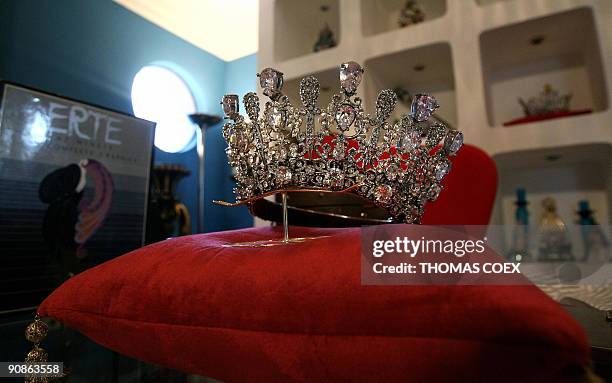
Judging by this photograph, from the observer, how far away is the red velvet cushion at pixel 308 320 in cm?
21

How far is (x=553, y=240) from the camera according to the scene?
1.15m

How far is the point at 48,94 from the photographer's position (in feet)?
3.89

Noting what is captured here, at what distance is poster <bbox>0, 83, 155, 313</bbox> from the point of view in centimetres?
107

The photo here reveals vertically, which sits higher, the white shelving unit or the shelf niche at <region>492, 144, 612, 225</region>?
the white shelving unit

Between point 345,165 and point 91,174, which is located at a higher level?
point 91,174

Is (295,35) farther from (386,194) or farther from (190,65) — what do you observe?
(386,194)

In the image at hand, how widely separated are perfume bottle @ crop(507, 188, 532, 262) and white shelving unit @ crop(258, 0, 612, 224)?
0.07 meters

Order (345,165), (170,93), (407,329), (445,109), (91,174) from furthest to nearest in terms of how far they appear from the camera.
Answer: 1. (170,93)
2. (445,109)
3. (91,174)
4. (345,165)
5. (407,329)

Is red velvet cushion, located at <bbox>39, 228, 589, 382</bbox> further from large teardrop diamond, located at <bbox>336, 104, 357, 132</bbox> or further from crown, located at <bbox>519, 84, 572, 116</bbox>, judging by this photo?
crown, located at <bbox>519, 84, 572, 116</bbox>

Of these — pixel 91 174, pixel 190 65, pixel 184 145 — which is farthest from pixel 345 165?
pixel 190 65

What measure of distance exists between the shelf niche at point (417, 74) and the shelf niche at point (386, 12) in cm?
19

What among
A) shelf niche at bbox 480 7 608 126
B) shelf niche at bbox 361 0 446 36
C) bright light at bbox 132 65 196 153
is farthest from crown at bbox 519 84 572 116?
bright light at bbox 132 65 196 153

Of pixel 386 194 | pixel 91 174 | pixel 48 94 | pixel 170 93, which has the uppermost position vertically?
pixel 170 93

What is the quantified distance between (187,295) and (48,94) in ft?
4.22
